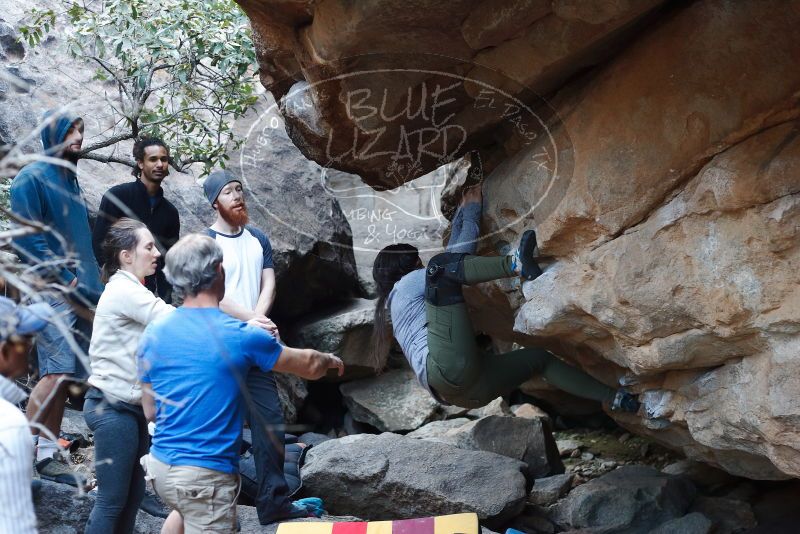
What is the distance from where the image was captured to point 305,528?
4.28 metres

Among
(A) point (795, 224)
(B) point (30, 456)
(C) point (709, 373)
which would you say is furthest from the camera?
(C) point (709, 373)

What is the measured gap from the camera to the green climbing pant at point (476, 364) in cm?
465

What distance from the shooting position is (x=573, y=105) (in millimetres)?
4457

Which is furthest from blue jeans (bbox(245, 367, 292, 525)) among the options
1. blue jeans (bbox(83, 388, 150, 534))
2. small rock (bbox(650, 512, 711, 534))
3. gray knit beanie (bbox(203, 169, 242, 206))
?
small rock (bbox(650, 512, 711, 534))

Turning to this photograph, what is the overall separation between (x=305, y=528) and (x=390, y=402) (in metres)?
3.34

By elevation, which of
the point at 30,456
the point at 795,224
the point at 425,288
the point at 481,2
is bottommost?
the point at 30,456

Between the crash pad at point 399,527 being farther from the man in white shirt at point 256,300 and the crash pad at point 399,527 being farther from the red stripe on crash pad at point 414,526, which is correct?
the man in white shirt at point 256,300

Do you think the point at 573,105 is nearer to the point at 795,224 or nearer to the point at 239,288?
the point at 795,224

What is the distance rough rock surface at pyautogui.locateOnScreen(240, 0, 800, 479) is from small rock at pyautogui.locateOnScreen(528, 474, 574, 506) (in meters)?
1.26

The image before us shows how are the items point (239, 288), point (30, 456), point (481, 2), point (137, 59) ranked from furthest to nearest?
point (137, 59) < point (239, 288) < point (481, 2) < point (30, 456)

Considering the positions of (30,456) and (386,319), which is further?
(386,319)

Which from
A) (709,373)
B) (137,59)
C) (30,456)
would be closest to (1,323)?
(30,456)

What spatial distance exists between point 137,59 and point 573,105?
10.6 ft

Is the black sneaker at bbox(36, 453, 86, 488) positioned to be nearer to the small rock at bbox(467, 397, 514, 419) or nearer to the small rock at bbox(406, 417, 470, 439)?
the small rock at bbox(406, 417, 470, 439)
